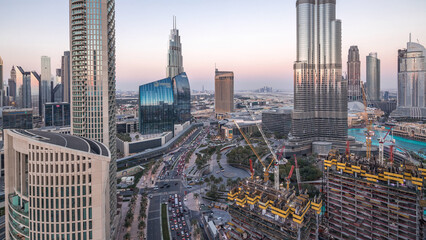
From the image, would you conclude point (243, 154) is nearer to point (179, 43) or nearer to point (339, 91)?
point (339, 91)

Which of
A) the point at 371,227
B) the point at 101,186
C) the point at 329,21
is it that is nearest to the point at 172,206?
the point at 101,186

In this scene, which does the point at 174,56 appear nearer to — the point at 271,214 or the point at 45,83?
the point at 45,83

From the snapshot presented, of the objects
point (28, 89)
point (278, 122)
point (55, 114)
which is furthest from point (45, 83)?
point (278, 122)

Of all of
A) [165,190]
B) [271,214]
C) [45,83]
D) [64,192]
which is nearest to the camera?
[64,192]

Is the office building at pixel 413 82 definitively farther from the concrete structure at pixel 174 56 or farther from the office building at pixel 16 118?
the office building at pixel 16 118

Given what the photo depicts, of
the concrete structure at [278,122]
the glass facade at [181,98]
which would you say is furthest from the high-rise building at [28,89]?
the concrete structure at [278,122]

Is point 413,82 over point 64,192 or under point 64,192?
over
